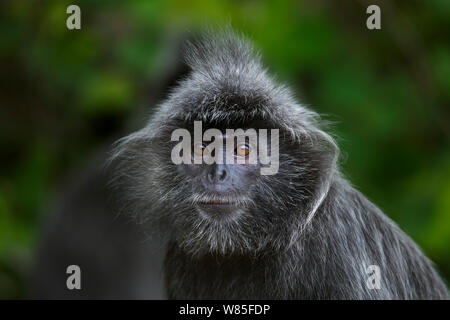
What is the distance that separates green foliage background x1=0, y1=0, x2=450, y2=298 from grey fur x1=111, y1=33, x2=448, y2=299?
2810 millimetres

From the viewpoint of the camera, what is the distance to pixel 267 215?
13.1 ft

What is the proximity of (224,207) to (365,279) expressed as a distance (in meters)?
0.84

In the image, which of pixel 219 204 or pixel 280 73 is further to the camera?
pixel 280 73

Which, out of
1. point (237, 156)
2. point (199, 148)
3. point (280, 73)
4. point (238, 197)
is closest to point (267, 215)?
point (238, 197)

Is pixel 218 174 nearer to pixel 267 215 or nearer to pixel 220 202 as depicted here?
pixel 220 202

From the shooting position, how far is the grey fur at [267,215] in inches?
155

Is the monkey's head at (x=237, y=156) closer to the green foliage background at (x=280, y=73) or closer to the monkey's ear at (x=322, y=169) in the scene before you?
the monkey's ear at (x=322, y=169)

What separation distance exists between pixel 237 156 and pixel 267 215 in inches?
13.9

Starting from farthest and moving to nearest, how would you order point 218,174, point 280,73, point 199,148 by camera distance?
point 280,73
point 199,148
point 218,174

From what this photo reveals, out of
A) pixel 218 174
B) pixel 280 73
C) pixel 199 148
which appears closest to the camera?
pixel 218 174

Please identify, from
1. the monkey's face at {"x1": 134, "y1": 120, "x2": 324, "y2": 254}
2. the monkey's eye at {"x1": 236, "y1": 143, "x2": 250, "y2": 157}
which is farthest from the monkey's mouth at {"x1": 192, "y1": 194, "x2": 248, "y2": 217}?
the monkey's eye at {"x1": 236, "y1": 143, "x2": 250, "y2": 157}

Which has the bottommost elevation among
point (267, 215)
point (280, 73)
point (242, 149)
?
point (267, 215)

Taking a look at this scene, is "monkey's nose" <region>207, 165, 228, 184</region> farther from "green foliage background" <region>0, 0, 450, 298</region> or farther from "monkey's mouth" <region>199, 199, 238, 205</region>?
"green foliage background" <region>0, 0, 450, 298</region>

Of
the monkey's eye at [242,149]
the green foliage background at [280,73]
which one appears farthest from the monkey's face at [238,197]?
the green foliage background at [280,73]
